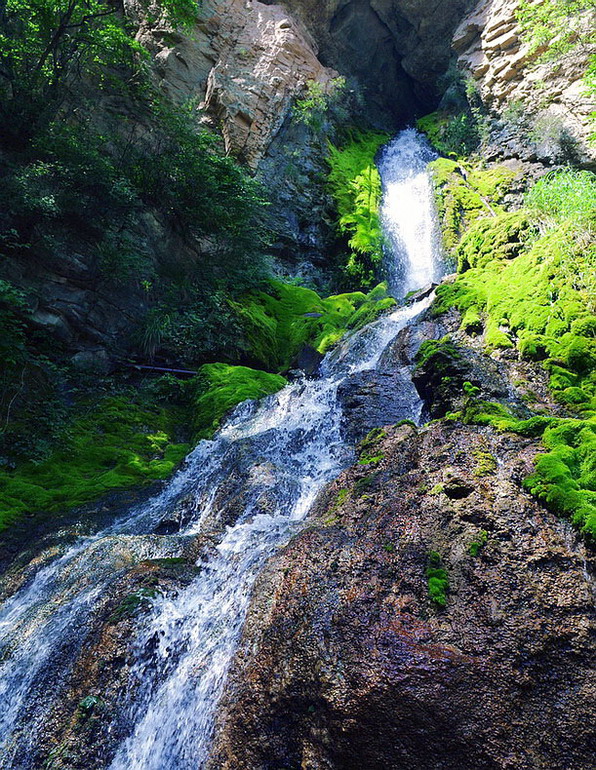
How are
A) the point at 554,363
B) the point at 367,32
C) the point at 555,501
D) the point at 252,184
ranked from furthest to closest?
the point at 367,32 → the point at 252,184 → the point at 554,363 → the point at 555,501

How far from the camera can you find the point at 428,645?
269 cm

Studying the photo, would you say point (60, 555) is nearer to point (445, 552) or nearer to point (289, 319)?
point (445, 552)

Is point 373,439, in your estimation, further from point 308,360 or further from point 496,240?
point 496,240

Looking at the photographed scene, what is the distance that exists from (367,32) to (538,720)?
3461 centimetres

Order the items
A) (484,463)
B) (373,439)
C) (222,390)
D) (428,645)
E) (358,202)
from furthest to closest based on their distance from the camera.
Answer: (358,202), (222,390), (373,439), (484,463), (428,645)

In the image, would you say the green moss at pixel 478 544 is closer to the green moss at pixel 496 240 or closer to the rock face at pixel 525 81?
the green moss at pixel 496 240

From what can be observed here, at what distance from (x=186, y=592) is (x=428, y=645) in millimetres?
2398

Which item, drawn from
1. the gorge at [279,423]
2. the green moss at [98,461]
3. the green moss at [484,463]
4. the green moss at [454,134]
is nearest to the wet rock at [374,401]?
the gorge at [279,423]

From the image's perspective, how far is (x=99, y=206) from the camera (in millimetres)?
10781

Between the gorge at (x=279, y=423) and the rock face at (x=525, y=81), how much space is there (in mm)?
141

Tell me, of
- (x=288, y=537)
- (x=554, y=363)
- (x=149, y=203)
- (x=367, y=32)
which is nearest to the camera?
(x=288, y=537)

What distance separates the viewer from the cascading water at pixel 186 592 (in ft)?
10.7

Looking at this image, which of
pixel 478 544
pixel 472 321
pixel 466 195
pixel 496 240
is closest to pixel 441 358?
pixel 472 321

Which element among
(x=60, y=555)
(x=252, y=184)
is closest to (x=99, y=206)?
(x=252, y=184)
